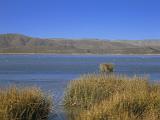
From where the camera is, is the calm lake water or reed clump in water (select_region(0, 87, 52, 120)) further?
the calm lake water

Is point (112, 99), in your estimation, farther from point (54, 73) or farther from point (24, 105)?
point (54, 73)

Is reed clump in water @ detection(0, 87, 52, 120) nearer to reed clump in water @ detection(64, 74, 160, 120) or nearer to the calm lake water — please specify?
reed clump in water @ detection(64, 74, 160, 120)

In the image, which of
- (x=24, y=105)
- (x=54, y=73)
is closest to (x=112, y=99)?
(x=24, y=105)

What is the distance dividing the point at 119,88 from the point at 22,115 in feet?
24.1

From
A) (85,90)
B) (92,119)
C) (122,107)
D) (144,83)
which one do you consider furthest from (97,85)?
(92,119)

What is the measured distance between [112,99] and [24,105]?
2907 mm

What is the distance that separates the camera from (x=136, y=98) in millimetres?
15383

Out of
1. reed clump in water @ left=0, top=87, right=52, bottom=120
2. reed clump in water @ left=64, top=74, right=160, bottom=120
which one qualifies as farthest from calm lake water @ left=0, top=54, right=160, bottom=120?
reed clump in water @ left=0, top=87, right=52, bottom=120

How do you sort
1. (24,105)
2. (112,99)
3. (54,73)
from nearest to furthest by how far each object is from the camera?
(24,105) < (112,99) < (54,73)

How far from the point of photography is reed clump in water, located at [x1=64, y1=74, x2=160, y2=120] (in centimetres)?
1312

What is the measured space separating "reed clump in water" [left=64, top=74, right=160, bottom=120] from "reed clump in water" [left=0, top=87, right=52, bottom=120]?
46.3 inches

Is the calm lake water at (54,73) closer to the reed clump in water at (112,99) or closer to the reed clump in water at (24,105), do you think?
the reed clump in water at (112,99)

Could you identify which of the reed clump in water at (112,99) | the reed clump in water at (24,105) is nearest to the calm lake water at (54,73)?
the reed clump in water at (112,99)

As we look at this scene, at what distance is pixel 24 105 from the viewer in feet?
46.3
